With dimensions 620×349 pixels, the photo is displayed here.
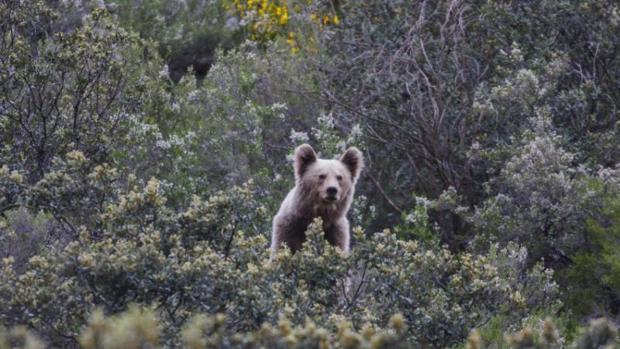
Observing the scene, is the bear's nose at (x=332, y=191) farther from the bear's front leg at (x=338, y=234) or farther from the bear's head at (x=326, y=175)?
the bear's front leg at (x=338, y=234)

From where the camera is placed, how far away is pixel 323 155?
41.9 feet

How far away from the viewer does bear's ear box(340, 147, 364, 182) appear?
10523mm

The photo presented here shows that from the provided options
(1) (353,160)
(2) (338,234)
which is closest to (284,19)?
(1) (353,160)

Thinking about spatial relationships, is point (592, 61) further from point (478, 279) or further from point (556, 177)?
point (478, 279)

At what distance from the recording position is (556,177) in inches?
445

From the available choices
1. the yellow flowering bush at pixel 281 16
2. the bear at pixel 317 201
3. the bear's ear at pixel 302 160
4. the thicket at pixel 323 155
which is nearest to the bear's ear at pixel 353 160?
the bear at pixel 317 201

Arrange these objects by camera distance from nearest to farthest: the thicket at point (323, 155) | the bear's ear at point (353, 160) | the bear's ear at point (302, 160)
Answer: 1. the thicket at point (323, 155)
2. the bear's ear at point (302, 160)
3. the bear's ear at point (353, 160)

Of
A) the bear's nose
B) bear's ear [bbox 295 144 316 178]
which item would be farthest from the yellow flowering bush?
the bear's nose

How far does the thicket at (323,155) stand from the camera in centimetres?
709

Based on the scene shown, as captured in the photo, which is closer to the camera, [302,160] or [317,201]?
[317,201]

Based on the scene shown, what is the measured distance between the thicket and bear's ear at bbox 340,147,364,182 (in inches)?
34.9

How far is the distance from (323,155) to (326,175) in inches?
101

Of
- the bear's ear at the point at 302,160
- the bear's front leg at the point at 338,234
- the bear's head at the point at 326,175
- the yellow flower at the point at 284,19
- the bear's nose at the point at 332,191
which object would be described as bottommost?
the bear's front leg at the point at 338,234

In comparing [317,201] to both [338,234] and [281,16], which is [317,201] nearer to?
[338,234]
